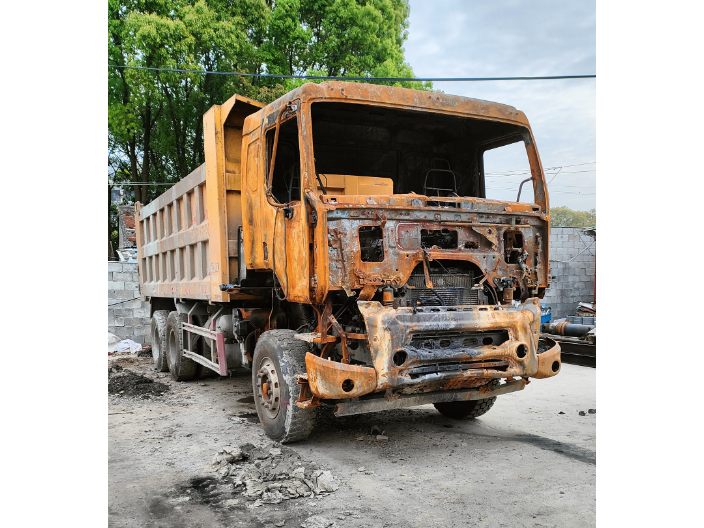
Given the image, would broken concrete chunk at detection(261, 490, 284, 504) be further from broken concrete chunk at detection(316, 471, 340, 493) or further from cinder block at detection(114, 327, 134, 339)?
cinder block at detection(114, 327, 134, 339)

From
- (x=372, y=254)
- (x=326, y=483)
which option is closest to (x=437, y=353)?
(x=372, y=254)

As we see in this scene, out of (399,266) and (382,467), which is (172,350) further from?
(399,266)

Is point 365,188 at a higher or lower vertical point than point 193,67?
lower

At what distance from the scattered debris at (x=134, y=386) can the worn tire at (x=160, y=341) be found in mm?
477

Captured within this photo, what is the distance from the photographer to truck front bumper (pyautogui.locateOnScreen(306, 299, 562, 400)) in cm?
396

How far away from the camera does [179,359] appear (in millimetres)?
7836

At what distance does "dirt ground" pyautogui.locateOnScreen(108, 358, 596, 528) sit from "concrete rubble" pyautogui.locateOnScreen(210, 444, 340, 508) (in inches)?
2.7

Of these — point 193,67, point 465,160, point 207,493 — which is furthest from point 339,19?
point 207,493

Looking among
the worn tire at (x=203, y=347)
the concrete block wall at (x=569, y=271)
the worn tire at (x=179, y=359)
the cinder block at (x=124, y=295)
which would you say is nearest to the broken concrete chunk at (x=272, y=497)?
the worn tire at (x=203, y=347)

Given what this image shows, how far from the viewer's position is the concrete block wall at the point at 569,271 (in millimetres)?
14266

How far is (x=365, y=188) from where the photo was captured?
529 centimetres
